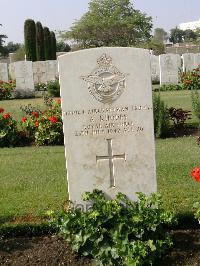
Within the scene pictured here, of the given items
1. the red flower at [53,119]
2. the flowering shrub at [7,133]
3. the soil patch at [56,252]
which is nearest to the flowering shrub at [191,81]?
the red flower at [53,119]

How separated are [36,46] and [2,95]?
38.9 feet

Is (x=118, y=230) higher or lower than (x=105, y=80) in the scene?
lower

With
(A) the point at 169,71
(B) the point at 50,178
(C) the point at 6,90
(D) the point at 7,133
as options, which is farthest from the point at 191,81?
(B) the point at 50,178

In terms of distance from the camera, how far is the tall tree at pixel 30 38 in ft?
96.7

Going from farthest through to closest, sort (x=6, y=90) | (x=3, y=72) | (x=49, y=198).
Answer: (x=3, y=72)
(x=6, y=90)
(x=49, y=198)

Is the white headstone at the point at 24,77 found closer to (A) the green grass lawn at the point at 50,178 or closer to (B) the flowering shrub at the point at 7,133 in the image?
(B) the flowering shrub at the point at 7,133

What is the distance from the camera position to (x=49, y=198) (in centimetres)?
568

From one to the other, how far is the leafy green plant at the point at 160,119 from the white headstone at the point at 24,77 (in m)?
11.0

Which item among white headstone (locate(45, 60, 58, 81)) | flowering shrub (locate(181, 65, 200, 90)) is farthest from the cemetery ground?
A: white headstone (locate(45, 60, 58, 81))

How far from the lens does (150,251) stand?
12.6ft

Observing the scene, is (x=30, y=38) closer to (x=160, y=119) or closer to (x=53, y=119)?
(x=53, y=119)

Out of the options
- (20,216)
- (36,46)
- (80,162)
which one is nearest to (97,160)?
(80,162)

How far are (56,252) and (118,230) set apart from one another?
632mm

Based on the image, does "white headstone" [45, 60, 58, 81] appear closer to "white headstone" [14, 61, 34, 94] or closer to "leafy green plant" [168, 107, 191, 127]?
"white headstone" [14, 61, 34, 94]
